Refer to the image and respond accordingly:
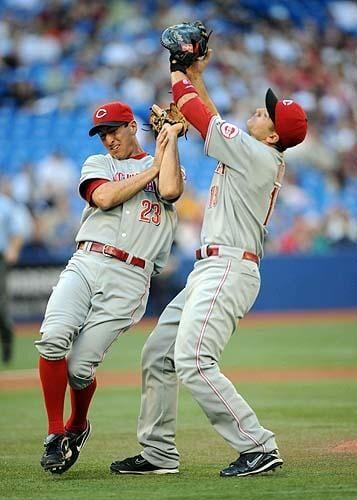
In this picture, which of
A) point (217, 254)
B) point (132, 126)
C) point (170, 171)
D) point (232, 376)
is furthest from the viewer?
point (232, 376)

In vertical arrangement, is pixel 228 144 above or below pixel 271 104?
below

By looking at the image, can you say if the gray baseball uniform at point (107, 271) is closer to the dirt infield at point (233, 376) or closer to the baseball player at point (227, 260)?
the baseball player at point (227, 260)

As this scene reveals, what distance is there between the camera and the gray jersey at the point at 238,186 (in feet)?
18.9

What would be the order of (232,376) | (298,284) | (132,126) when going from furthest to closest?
(298,284)
(232,376)
(132,126)

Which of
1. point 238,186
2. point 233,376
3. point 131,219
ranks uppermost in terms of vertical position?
point 238,186

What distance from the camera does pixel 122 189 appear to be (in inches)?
242

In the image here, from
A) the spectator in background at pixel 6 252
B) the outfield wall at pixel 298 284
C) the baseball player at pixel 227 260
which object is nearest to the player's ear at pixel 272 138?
the baseball player at pixel 227 260

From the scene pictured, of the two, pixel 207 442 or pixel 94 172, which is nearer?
pixel 94 172

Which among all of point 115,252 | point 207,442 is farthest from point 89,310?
point 207,442

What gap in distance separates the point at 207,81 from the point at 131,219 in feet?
54.6

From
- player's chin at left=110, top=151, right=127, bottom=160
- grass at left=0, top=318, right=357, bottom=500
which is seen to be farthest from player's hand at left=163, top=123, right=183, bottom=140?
grass at left=0, top=318, right=357, bottom=500

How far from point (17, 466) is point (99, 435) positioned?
161 cm

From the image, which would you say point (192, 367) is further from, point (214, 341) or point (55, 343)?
point (55, 343)

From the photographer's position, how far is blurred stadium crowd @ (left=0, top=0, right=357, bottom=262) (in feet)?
68.1
